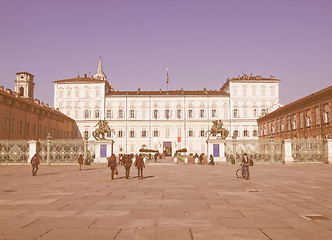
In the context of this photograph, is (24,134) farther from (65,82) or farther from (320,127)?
(320,127)

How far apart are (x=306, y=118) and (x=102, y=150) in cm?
2912

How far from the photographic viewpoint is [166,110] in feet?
224

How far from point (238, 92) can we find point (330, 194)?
5920cm

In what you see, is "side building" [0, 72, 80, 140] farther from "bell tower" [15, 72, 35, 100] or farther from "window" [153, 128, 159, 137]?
"window" [153, 128, 159, 137]

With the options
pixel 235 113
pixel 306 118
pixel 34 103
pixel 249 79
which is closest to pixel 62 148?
pixel 34 103

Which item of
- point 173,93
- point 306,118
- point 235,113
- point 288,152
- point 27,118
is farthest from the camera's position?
point 173,93

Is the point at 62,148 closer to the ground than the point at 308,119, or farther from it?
closer to the ground

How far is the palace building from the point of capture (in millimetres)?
67188

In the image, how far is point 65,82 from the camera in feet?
222

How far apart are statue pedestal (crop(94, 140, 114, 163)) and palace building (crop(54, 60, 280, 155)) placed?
3652 centimetres

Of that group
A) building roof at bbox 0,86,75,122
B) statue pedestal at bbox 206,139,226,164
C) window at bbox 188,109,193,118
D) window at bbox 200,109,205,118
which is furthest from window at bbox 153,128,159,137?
statue pedestal at bbox 206,139,226,164

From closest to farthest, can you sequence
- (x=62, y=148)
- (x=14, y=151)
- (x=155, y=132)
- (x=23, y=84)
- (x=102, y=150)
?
1. (x=102, y=150)
2. (x=62, y=148)
3. (x=14, y=151)
4. (x=23, y=84)
5. (x=155, y=132)

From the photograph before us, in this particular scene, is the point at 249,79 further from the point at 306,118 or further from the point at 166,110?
the point at 306,118

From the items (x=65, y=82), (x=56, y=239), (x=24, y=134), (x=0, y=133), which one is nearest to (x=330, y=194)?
(x=56, y=239)
